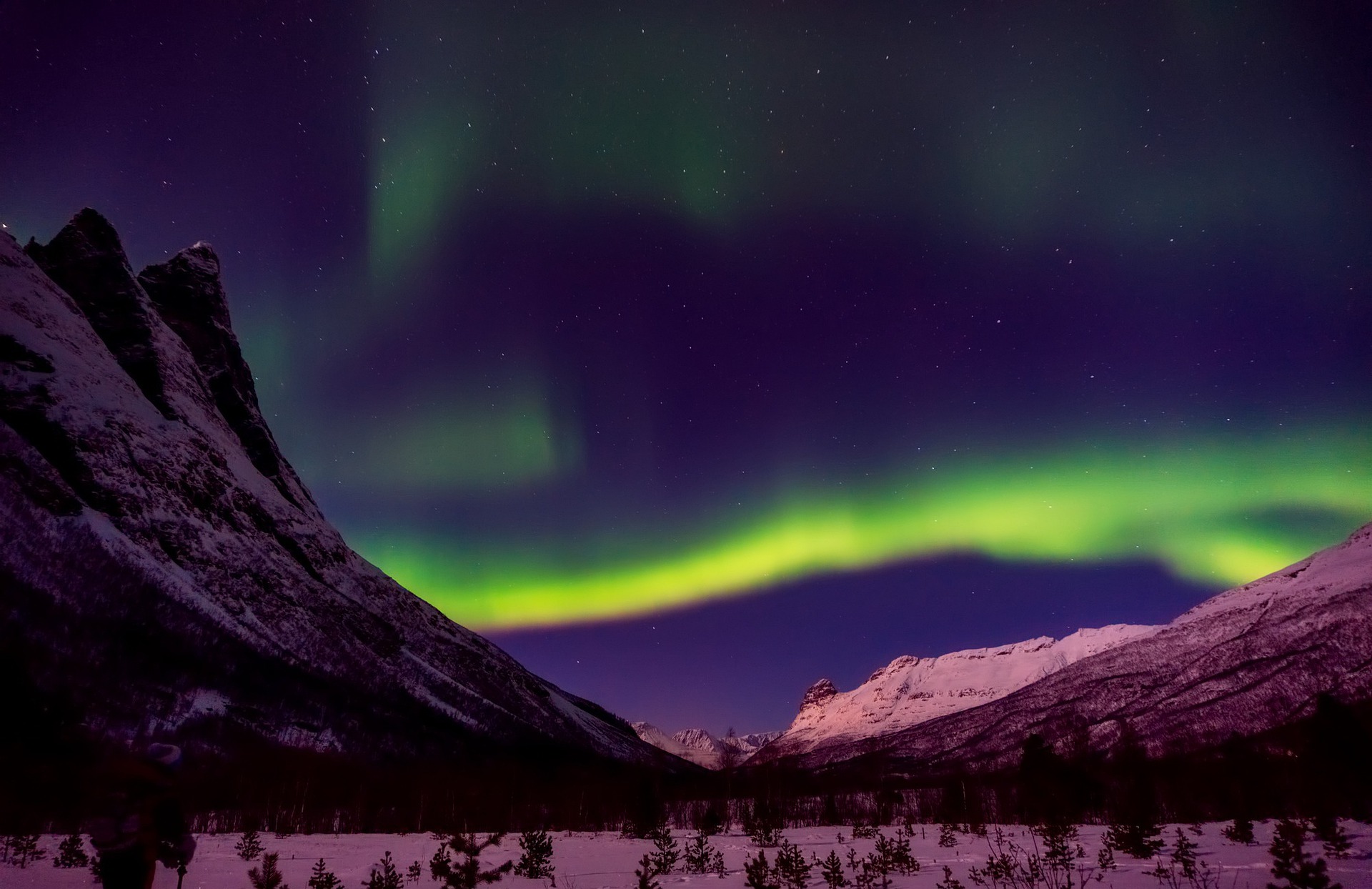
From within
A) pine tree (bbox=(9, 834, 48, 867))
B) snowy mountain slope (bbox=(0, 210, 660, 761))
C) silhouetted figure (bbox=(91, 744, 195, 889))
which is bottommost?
pine tree (bbox=(9, 834, 48, 867))

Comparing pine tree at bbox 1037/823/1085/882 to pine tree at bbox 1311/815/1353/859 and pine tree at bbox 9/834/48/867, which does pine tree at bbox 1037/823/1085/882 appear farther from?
pine tree at bbox 9/834/48/867

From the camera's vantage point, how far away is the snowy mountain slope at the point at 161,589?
112188mm

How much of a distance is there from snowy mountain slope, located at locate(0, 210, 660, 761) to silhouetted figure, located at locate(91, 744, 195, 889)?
119856 millimetres

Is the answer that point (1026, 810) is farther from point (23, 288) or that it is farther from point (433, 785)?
point (23, 288)

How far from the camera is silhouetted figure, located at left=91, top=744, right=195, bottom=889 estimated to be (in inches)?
296

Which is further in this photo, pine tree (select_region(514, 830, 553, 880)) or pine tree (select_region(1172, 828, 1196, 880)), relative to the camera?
pine tree (select_region(514, 830, 553, 880))

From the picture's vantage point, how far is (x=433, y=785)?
323ft

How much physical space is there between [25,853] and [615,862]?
57.8 feet

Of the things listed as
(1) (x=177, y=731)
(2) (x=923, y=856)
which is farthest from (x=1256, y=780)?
(1) (x=177, y=731)

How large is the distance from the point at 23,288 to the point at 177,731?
151 metres

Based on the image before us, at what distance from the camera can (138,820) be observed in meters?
7.66

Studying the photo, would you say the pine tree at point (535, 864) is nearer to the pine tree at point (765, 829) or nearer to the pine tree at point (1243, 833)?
the pine tree at point (765, 829)

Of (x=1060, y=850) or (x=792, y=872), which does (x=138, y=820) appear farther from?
(x=1060, y=850)

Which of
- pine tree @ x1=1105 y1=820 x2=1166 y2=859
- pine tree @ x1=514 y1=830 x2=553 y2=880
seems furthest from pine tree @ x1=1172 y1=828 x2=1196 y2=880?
pine tree @ x1=514 y1=830 x2=553 y2=880
